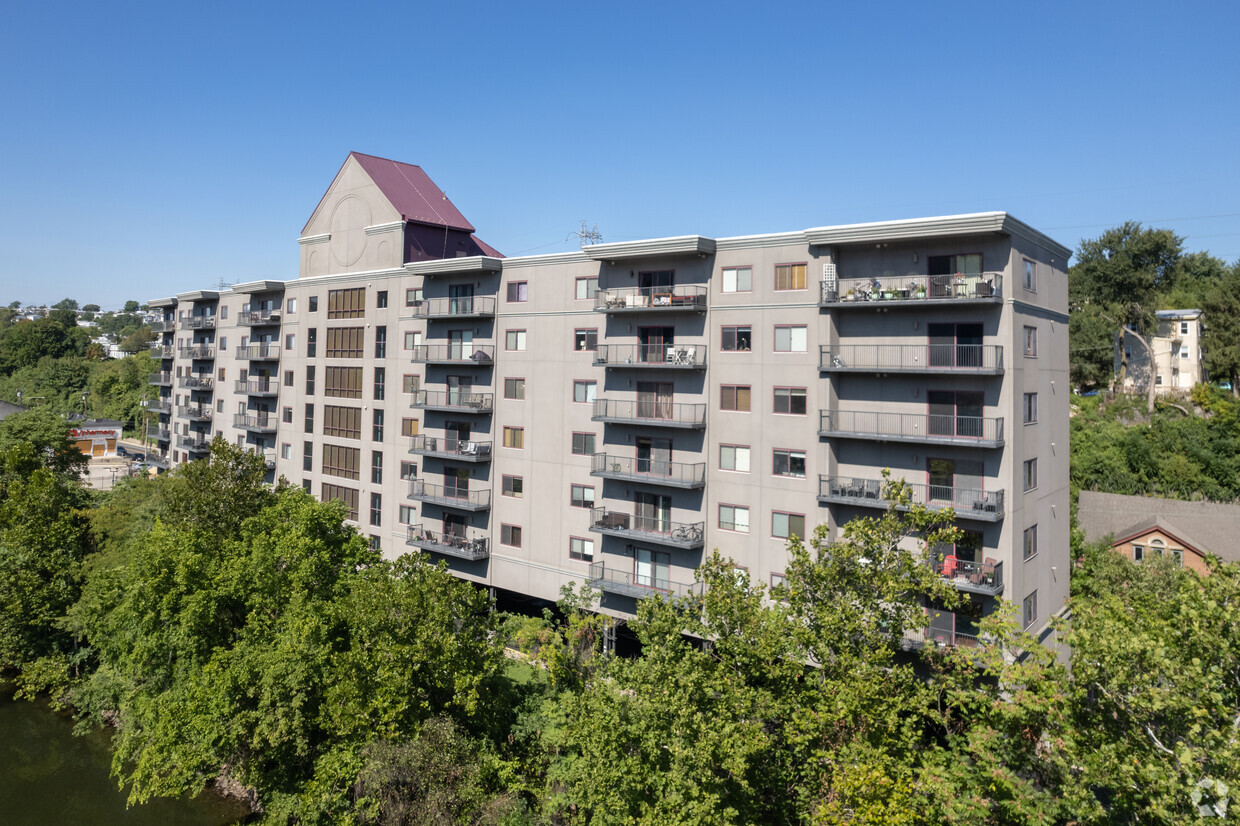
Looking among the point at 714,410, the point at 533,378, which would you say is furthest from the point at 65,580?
the point at 714,410

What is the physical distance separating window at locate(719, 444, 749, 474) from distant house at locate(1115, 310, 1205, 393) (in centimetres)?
5963

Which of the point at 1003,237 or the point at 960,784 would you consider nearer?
the point at 960,784

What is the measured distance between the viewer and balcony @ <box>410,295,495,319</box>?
4081cm

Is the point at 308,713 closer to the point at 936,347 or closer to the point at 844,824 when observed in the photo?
the point at 844,824

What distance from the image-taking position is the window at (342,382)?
47.4 meters

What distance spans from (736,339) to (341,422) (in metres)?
28.2

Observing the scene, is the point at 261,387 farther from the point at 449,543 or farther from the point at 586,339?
the point at 586,339

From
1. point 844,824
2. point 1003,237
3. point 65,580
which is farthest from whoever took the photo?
point 65,580

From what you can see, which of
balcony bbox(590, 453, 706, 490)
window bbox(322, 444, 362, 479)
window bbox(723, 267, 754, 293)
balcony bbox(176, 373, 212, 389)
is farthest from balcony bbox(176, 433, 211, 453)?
window bbox(723, 267, 754, 293)

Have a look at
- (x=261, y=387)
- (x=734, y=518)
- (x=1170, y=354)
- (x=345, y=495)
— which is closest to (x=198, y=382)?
(x=261, y=387)

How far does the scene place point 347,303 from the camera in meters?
48.3

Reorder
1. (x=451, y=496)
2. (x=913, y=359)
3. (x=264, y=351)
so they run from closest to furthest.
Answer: (x=913, y=359) → (x=451, y=496) → (x=264, y=351)

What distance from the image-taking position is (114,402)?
120188 mm

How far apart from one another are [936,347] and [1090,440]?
42553 millimetres
